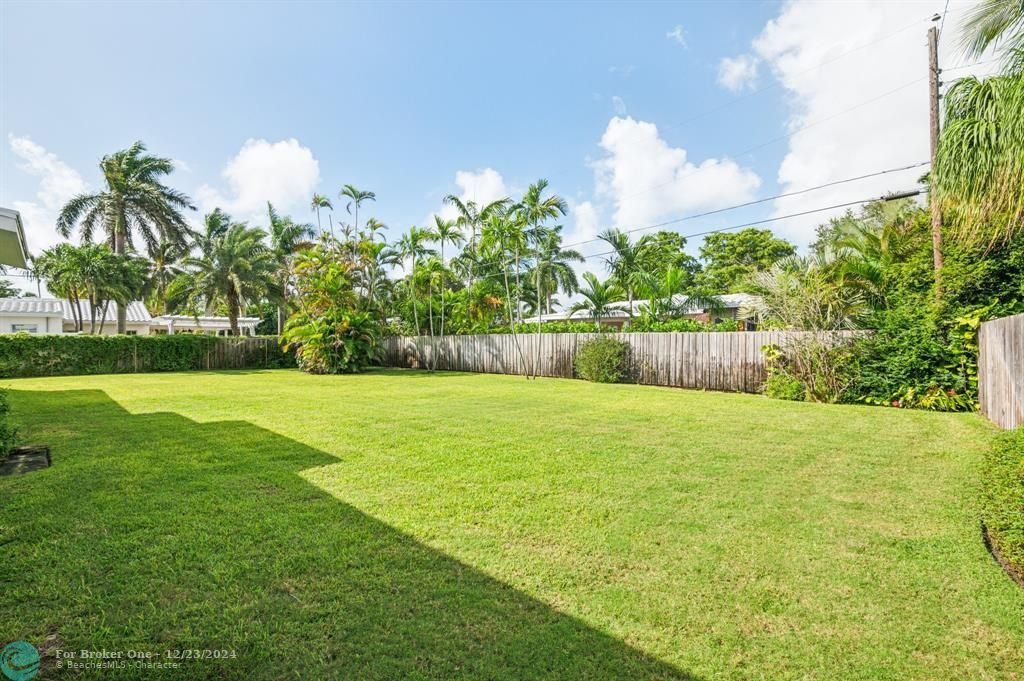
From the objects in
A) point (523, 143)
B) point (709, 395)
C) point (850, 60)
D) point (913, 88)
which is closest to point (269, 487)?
point (709, 395)

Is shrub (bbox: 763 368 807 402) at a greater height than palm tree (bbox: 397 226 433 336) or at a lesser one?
lesser

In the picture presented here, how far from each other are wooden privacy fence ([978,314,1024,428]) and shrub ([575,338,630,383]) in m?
7.73

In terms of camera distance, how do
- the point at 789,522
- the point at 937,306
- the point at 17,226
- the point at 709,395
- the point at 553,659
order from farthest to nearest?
1. the point at 709,395
2. the point at 937,306
3. the point at 17,226
4. the point at 789,522
5. the point at 553,659

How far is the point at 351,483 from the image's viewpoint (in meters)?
4.13

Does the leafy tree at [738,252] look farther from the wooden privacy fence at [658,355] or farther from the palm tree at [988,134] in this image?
the palm tree at [988,134]

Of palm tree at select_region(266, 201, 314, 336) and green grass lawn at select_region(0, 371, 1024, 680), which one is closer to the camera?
green grass lawn at select_region(0, 371, 1024, 680)

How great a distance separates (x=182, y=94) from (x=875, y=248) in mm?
18104

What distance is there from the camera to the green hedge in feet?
56.3

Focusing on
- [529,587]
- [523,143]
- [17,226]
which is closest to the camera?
[529,587]

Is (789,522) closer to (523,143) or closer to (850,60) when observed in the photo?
(850,60)

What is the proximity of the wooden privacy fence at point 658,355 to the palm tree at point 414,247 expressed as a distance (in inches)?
103

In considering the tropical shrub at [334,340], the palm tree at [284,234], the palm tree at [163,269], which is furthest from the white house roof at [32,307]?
the tropical shrub at [334,340]

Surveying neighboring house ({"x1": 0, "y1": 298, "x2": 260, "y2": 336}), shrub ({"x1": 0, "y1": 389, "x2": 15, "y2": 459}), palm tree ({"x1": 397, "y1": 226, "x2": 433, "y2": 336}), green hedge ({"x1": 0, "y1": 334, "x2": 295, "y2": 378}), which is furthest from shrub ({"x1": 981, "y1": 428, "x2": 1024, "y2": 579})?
neighboring house ({"x1": 0, "y1": 298, "x2": 260, "y2": 336})

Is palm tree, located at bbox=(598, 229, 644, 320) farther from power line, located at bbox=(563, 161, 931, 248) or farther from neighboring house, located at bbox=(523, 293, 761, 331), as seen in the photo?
neighboring house, located at bbox=(523, 293, 761, 331)
